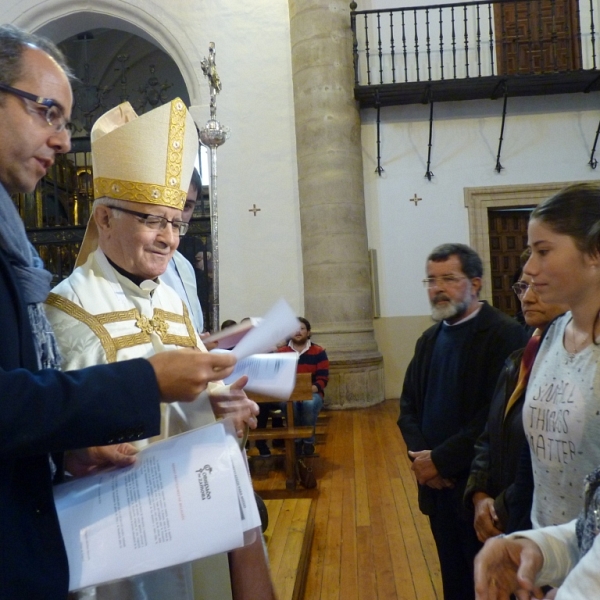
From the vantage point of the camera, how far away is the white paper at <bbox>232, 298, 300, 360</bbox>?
119cm

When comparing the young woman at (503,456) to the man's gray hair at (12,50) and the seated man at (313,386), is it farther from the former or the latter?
the seated man at (313,386)

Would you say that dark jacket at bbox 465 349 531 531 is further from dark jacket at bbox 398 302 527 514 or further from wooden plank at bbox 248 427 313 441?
wooden plank at bbox 248 427 313 441

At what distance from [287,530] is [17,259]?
263cm

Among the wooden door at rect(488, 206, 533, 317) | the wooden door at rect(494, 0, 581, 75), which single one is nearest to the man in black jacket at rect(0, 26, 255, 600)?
the wooden door at rect(488, 206, 533, 317)

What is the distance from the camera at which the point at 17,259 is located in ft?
3.51

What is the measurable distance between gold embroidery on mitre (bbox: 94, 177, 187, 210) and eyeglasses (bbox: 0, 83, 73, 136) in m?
0.45

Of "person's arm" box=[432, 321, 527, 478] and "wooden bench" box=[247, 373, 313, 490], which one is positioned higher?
"person's arm" box=[432, 321, 527, 478]

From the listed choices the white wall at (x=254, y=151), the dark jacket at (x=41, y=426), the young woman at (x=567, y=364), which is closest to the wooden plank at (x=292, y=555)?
the young woman at (x=567, y=364)

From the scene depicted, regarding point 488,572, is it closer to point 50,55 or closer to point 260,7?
point 50,55

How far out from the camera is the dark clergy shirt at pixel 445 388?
7.58ft

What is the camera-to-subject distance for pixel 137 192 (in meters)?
1.62

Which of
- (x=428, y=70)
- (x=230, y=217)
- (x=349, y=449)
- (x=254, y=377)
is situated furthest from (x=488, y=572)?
(x=428, y=70)

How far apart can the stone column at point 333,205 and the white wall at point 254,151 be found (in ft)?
0.85

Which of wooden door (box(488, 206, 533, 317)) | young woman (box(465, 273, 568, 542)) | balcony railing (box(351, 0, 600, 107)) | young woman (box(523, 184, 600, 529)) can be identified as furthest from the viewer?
wooden door (box(488, 206, 533, 317))
